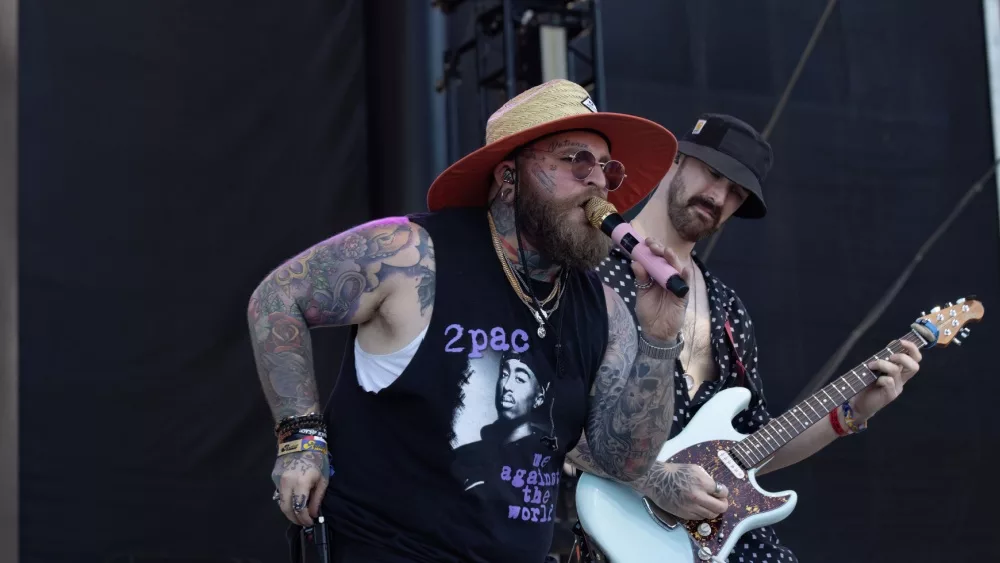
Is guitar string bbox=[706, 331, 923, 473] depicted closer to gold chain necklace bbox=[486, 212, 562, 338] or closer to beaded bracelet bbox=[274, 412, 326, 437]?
gold chain necklace bbox=[486, 212, 562, 338]

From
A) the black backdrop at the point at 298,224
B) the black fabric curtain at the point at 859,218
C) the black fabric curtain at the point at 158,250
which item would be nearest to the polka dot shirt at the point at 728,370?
the black backdrop at the point at 298,224

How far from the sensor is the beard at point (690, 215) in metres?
3.73

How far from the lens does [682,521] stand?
11.3 ft

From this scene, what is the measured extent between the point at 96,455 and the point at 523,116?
2997mm

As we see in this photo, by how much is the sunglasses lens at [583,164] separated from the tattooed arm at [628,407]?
0.38 m

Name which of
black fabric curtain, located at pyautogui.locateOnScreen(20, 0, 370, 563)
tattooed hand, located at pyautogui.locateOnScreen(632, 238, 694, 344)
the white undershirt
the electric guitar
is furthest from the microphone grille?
black fabric curtain, located at pyautogui.locateOnScreen(20, 0, 370, 563)

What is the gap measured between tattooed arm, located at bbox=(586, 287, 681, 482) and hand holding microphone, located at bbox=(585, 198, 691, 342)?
10 cm

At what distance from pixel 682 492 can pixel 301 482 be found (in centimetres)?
151

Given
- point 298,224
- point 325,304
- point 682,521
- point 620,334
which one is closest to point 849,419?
point 682,521

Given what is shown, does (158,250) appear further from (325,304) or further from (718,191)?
(325,304)

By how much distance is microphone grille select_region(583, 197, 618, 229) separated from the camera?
236cm

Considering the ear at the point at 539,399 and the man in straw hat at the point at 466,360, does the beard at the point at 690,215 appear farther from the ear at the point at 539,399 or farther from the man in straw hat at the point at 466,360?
the ear at the point at 539,399

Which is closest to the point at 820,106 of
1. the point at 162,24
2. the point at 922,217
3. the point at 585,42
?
the point at 922,217

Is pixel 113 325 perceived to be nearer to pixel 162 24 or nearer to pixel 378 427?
pixel 162 24
